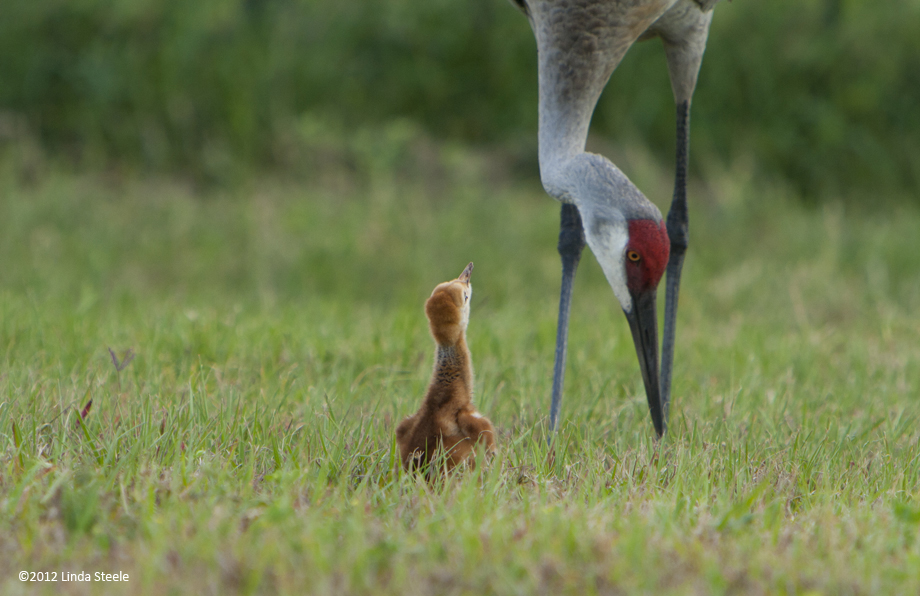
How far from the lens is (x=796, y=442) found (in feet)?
9.02

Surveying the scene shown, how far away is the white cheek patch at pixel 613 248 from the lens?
286 centimetres

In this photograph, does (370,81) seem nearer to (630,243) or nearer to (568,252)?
(568,252)

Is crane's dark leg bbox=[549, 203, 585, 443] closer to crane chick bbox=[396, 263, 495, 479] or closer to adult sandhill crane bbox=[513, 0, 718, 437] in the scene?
adult sandhill crane bbox=[513, 0, 718, 437]

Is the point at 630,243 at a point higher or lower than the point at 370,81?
lower

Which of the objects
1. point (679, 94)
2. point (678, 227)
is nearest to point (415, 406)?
point (678, 227)

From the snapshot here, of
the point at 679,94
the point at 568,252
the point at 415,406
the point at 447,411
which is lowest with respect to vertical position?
the point at 415,406

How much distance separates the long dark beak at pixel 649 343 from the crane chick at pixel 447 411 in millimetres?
698

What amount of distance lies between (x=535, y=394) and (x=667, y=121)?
229 inches

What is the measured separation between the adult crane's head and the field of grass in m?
0.28

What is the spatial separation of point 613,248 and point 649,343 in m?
0.35

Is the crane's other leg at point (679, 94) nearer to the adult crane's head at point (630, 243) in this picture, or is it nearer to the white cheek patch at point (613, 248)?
the adult crane's head at point (630, 243)

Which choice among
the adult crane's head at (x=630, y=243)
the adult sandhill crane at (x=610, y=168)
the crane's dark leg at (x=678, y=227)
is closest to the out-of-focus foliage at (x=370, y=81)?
the crane's dark leg at (x=678, y=227)

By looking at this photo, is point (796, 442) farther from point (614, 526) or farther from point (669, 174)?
point (669, 174)

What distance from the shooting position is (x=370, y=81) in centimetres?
891
